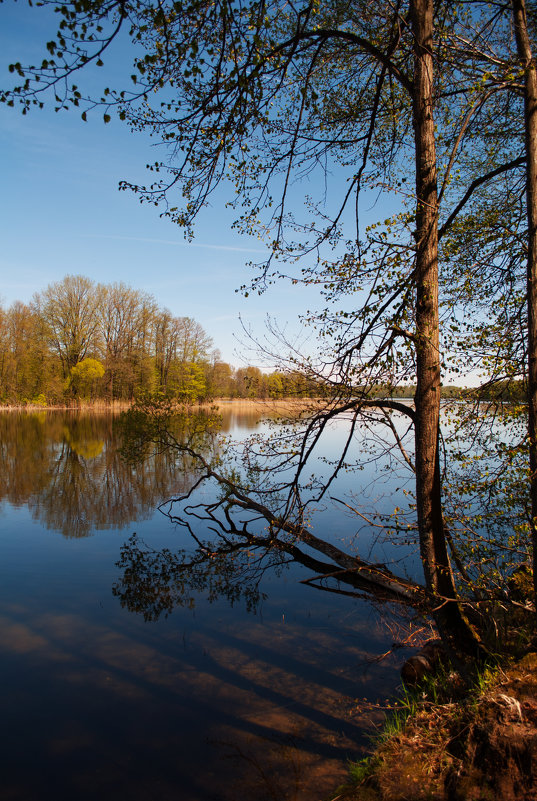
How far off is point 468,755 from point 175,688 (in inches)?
131

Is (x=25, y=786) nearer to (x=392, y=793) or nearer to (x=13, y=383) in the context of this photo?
(x=392, y=793)

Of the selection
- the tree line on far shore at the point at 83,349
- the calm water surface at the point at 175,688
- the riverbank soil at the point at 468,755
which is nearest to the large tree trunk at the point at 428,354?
the riverbank soil at the point at 468,755

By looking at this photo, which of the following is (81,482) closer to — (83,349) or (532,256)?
(532,256)

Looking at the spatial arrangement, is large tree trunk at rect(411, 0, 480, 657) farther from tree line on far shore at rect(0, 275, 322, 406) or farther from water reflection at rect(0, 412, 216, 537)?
tree line on far shore at rect(0, 275, 322, 406)

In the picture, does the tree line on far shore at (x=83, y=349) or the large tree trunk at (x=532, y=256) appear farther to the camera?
the tree line on far shore at (x=83, y=349)

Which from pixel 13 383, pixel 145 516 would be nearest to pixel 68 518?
pixel 145 516

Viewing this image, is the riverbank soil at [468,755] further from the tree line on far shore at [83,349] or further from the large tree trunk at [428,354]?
the tree line on far shore at [83,349]

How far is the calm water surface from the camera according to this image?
3941 mm

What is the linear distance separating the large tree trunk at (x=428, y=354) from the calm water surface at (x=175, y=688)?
1.71m

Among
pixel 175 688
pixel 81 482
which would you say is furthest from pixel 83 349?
pixel 175 688

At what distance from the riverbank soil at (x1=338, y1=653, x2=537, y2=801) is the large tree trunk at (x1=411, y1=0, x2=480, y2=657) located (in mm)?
1099

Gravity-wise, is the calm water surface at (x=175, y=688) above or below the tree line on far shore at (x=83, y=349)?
below

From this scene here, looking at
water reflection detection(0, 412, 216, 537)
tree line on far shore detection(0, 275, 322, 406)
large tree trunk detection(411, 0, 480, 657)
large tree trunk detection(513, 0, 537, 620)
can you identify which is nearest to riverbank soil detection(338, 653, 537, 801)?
large tree trunk detection(411, 0, 480, 657)

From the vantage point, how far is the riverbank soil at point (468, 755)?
2.76 m
